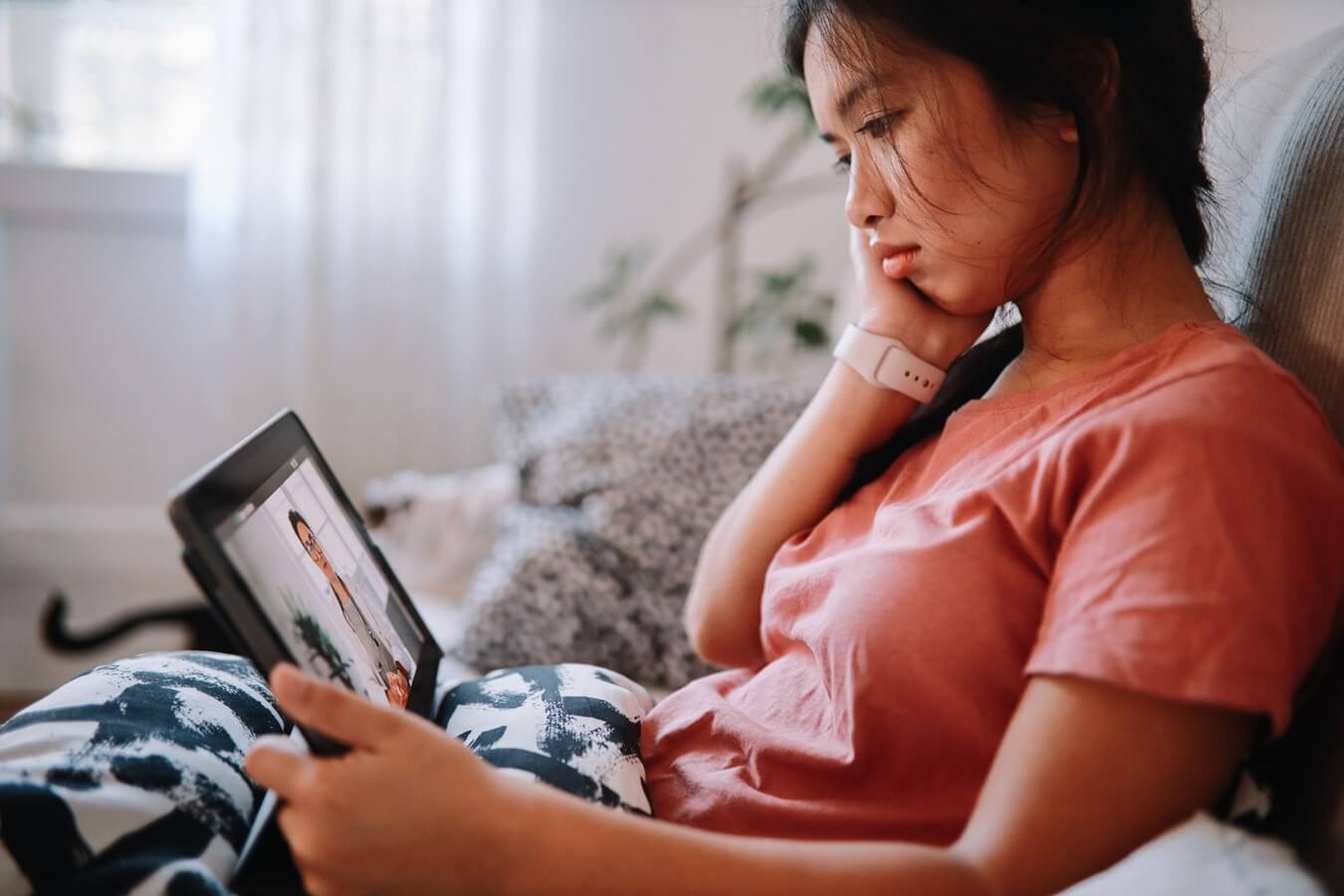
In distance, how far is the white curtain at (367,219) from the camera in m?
2.12

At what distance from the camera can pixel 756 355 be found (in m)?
2.29

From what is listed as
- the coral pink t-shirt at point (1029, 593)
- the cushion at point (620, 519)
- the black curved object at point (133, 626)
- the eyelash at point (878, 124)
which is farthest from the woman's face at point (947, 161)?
the black curved object at point (133, 626)

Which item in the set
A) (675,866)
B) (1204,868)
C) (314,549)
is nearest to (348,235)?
(314,549)

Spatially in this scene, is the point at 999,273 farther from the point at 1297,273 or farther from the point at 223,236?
the point at 223,236

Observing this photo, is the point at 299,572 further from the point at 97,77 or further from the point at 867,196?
the point at 97,77

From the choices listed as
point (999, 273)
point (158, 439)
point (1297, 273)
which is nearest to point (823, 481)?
point (999, 273)

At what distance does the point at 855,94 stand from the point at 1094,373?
0.24m

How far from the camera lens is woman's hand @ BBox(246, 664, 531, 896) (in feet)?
1.58

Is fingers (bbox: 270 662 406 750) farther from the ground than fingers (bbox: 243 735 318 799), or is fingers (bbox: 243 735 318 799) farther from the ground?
fingers (bbox: 270 662 406 750)

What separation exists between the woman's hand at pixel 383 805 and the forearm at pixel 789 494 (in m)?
0.42

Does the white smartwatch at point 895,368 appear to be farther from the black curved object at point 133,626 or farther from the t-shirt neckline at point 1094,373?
the black curved object at point 133,626

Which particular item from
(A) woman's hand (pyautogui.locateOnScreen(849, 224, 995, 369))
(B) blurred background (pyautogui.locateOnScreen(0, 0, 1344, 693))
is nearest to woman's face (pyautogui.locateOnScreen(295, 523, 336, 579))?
(A) woman's hand (pyautogui.locateOnScreen(849, 224, 995, 369))

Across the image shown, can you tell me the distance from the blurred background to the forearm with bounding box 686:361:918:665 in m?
1.18

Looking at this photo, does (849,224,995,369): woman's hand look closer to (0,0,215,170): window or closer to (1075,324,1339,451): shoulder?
(1075,324,1339,451): shoulder
